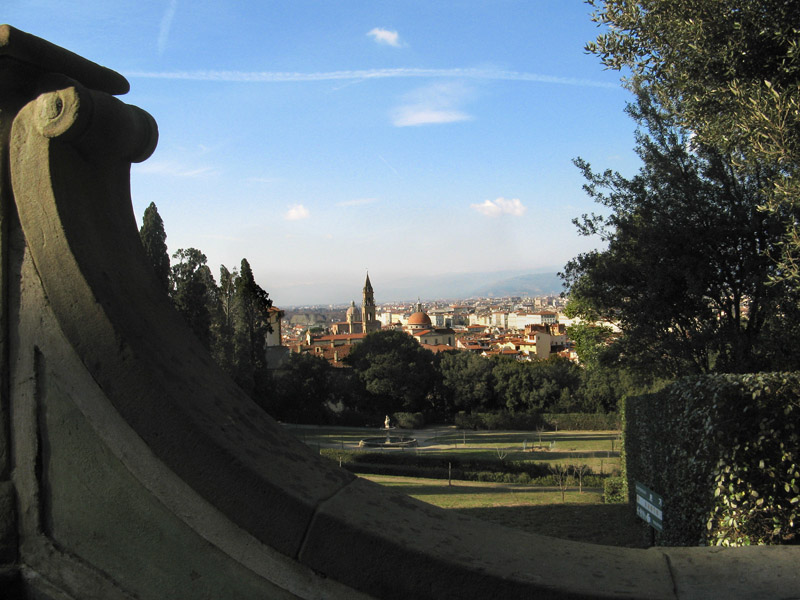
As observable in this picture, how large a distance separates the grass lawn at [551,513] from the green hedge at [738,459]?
1.84m

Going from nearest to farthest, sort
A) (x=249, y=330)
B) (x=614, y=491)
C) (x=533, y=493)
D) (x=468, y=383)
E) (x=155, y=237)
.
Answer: (x=614, y=491) → (x=533, y=493) → (x=155, y=237) → (x=249, y=330) → (x=468, y=383)

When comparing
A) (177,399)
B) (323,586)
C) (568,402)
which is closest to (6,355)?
(177,399)

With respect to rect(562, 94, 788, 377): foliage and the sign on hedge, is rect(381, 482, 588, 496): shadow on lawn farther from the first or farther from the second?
the sign on hedge

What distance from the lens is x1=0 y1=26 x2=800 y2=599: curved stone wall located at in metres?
1.71

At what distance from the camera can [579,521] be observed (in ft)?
34.8

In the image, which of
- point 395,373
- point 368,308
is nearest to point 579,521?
point 395,373

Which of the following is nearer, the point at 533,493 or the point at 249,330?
the point at 533,493

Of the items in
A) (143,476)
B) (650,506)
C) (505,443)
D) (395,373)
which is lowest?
(505,443)

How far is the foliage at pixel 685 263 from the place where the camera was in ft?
32.0

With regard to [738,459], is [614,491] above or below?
below

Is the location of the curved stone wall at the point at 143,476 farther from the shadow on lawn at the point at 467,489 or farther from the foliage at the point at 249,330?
the foliage at the point at 249,330

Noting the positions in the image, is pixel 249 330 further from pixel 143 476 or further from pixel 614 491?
pixel 143 476

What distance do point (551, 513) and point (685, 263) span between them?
499 centimetres

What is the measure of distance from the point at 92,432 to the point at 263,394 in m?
39.5
